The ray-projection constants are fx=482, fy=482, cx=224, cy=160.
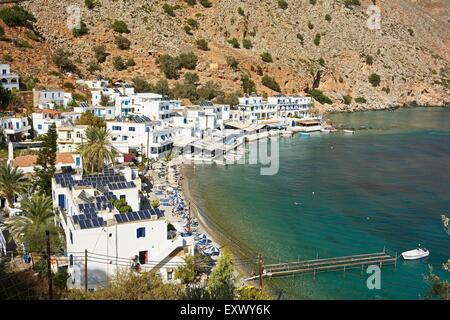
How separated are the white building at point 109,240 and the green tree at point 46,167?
4921 mm

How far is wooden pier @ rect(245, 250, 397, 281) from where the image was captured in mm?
25141

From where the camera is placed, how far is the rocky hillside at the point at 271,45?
8519 centimetres

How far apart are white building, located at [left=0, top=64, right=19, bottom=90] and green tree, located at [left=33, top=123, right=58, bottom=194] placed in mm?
21843

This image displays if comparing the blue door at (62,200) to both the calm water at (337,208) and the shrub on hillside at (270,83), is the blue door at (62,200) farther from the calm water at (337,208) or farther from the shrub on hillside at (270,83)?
the shrub on hillside at (270,83)

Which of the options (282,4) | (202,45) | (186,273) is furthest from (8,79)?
(282,4)

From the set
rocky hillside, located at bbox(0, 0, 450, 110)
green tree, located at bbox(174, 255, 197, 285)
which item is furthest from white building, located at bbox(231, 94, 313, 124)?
green tree, located at bbox(174, 255, 197, 285)

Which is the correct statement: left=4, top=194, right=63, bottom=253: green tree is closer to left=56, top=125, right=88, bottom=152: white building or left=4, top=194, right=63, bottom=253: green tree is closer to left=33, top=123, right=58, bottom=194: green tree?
left=33, top=123, right=58, bottom=194: green tree

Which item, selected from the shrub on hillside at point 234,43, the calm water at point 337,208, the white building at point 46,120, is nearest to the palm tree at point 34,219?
the calm water at point 337,208

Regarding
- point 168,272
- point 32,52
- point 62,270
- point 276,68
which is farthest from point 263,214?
point 276,68

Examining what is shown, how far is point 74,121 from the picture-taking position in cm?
4900

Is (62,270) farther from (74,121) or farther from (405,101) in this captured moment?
(405,101)

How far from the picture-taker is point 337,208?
3628cm

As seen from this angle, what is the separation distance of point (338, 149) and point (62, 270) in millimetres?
46613

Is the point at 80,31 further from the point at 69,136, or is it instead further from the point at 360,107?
the point at 360,107
